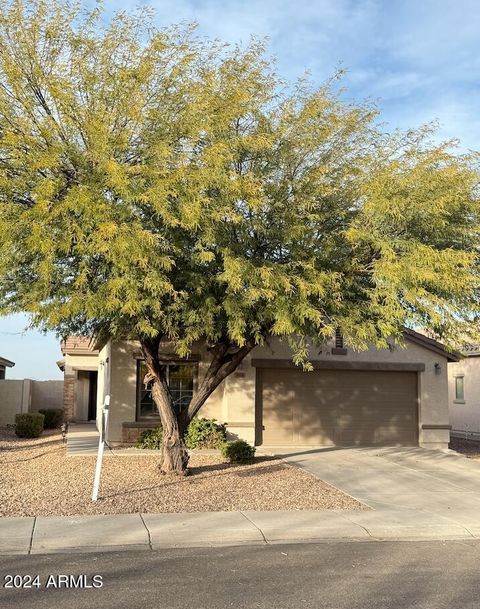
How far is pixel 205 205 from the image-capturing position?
1012cm

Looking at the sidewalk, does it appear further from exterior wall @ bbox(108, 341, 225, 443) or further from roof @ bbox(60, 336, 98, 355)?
roof @ bbox(60, 336, 98, 355)

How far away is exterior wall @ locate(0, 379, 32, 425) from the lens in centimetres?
2753

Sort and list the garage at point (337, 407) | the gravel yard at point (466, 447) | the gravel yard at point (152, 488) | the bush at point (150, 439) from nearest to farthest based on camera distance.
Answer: the gravel yard at point (152, 488) < the bush at point (150, 439) < the garage at point (337, 407) < the gravel yard at point (466, 447)

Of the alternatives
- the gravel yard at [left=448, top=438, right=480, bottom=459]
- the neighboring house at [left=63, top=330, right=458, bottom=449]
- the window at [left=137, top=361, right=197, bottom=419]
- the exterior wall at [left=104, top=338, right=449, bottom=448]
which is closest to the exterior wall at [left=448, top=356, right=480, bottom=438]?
the gravel yard at [left=448, top=438, right=480, bottom=459]

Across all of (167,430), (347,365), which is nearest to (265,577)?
(167,430)

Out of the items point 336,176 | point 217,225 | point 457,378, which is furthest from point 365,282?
point 457,378

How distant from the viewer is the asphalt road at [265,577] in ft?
Result: 20.4

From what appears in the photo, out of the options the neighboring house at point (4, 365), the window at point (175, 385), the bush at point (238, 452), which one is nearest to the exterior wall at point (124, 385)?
the window at point (175, 385)

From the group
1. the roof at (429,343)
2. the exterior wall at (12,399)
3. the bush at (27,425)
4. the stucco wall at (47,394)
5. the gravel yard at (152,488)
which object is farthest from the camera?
the stucco wall at (47,394)

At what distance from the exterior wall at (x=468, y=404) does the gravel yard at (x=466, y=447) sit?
1.07 m

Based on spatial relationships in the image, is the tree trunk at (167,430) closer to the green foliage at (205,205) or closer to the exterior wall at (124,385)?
the green foliage at (205,205)

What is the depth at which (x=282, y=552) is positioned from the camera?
825 cm

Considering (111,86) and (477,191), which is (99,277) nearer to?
(111,86)

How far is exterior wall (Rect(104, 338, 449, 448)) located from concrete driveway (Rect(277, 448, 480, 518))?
135 cm
